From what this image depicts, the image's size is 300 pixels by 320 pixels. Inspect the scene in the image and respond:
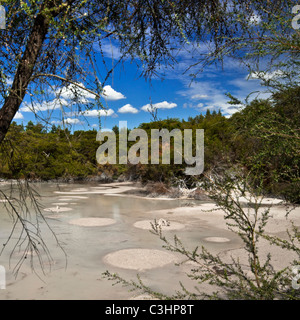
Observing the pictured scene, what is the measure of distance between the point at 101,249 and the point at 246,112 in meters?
5.46

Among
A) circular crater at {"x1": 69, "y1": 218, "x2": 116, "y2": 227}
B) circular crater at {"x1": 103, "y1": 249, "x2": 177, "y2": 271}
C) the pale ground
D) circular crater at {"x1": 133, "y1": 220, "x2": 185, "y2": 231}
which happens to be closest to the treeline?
the pale ground

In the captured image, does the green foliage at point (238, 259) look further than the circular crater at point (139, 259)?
No

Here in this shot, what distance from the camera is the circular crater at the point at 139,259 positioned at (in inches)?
269

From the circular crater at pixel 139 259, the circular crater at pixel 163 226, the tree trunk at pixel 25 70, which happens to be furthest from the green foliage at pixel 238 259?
the circular crater at pixel 163 226

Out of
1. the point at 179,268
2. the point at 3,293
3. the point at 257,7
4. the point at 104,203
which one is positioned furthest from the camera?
the point at 104,203

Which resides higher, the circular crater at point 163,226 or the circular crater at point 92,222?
the circular crater at point 92,222

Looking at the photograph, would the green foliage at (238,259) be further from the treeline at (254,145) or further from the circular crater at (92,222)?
the circular crater at (92,222)

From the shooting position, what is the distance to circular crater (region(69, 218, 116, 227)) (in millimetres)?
10845

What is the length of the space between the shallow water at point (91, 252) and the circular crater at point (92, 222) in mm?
232

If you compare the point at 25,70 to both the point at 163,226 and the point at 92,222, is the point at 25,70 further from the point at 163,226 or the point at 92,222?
the point at 92,222

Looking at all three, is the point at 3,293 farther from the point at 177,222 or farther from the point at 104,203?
the point at 104,203
